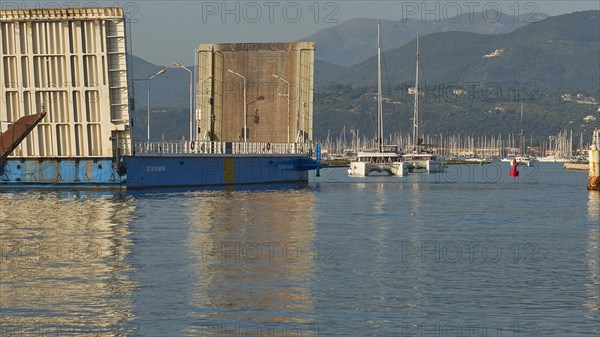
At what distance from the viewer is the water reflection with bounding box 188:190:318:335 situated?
60.9 feet

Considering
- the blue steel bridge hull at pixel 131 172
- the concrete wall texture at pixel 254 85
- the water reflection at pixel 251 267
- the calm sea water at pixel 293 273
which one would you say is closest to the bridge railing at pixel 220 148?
the blue steel bridge hull at pixel 131 172

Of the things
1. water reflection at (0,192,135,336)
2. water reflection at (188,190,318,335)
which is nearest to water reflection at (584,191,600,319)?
water reflection at (188,190,318,335)

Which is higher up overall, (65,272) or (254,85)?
(254,85)

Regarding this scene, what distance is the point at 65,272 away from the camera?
23.5 metres

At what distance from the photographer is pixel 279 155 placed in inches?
2894

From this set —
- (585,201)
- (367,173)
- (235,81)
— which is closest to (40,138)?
(235,81)

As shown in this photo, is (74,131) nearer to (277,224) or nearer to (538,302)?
(277,224)

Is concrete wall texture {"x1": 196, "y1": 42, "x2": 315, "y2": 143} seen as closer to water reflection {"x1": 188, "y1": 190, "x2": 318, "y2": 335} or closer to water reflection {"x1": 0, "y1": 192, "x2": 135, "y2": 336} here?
water reflection {"x1": 188, "y1": 190, "x2": 318, "y2": 335}

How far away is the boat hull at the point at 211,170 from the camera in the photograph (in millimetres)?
58812

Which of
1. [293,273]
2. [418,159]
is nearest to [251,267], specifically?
[293,273]

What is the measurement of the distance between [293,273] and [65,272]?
458cm

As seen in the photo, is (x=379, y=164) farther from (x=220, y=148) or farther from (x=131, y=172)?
(x=131, y=172)

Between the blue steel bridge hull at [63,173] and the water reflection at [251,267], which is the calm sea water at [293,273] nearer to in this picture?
the water reflection at [251,267]

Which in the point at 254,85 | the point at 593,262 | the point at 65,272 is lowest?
the point at 593,262
